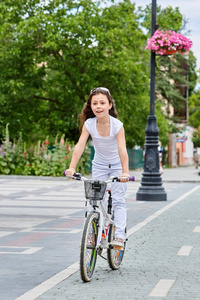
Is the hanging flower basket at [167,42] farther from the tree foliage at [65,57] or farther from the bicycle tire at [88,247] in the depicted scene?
the tree foliage at [65,57]

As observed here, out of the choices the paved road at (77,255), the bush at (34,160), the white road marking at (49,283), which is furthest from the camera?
the bush at (34,160)

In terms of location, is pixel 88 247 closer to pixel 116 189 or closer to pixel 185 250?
pixel 116 189

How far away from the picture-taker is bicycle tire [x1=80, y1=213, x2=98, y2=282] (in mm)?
5531

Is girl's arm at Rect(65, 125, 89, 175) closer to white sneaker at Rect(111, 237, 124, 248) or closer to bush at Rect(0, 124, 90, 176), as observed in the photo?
white sneaker at Rect(111, 237, 124, 248)

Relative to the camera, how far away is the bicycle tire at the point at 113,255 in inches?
246

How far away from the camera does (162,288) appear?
17.9 feet

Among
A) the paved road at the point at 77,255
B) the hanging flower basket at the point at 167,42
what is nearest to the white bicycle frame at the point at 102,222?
the paved road at the point at 77,255

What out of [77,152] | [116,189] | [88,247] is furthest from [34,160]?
[88,247]

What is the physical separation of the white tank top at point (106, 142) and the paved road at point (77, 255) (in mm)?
1108

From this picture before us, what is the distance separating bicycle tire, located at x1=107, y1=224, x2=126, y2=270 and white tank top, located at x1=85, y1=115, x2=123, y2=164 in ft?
2.16

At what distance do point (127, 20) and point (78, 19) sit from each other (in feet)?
11.2

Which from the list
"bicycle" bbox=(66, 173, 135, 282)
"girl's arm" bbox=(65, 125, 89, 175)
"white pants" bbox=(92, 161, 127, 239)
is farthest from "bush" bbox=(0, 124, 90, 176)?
"girl's arm" bbox=(65, 125, 89, 175)

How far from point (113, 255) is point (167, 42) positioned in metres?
9.87

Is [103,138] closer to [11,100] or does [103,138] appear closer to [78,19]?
[78,19]
